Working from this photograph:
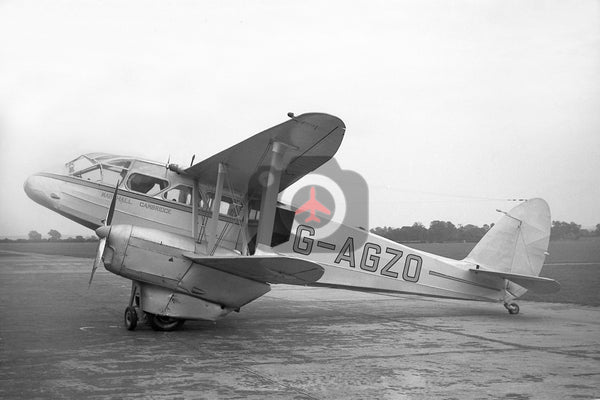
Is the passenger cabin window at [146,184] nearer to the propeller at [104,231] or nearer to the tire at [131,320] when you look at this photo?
the propeller at [104,231]

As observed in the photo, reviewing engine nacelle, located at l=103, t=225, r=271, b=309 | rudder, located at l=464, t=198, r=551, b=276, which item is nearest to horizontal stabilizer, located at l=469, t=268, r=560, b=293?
rudder, located at l=464, t=198, r=551, b=276

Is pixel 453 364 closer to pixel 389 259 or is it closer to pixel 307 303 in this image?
pixel 389 259

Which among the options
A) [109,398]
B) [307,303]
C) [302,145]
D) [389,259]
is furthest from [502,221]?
[109,398]

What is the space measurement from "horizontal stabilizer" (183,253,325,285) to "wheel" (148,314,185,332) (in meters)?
1.08

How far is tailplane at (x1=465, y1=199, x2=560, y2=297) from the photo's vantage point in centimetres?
1241

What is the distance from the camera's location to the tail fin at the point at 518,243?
12.4m

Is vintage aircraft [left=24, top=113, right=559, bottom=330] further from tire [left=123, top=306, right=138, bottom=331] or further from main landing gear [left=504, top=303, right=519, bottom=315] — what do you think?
main landing gear [left=504, top=303, right=519, bottom=315]

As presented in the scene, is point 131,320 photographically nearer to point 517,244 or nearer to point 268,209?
point 268,209

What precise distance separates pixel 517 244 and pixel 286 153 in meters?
6.08

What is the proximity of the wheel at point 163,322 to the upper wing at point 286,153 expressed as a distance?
2466 millimetres

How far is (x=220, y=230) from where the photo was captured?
10320 millimetres

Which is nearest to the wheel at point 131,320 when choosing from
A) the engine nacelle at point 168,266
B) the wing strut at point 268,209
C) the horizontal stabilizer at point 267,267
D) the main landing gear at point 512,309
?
the engine nacelle at point 168,266

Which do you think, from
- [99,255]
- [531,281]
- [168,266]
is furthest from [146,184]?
[531,281]

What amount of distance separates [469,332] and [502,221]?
153 inches
